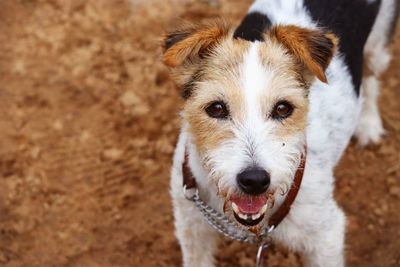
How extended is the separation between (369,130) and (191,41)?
282 centimetres

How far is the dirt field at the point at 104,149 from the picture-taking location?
4750 mm

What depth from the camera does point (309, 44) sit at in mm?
3232

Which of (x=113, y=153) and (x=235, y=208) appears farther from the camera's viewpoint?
(x=113, y=153)

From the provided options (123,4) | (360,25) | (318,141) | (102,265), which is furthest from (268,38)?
(123,4)

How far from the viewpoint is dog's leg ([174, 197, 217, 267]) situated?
3846mm

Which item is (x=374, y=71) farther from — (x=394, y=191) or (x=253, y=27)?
(x=253, y=27)

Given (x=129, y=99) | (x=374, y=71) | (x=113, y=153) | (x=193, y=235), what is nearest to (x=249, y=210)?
(x=193, y=235)

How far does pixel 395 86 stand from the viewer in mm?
5902

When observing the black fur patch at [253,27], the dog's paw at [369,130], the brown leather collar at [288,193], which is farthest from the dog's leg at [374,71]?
the brown leather collar at [288,193]

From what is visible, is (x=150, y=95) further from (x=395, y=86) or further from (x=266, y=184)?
(x=266, y=184)

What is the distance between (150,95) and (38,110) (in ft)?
3.50

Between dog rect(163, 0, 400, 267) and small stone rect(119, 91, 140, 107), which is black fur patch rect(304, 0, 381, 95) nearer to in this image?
dog rect(163, 0, 400, 267)

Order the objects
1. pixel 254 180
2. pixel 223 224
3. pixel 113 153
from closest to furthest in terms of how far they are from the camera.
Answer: pixel 254 180, pixel 223 224, pixel 113 153

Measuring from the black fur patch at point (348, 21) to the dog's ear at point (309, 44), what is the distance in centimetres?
73
